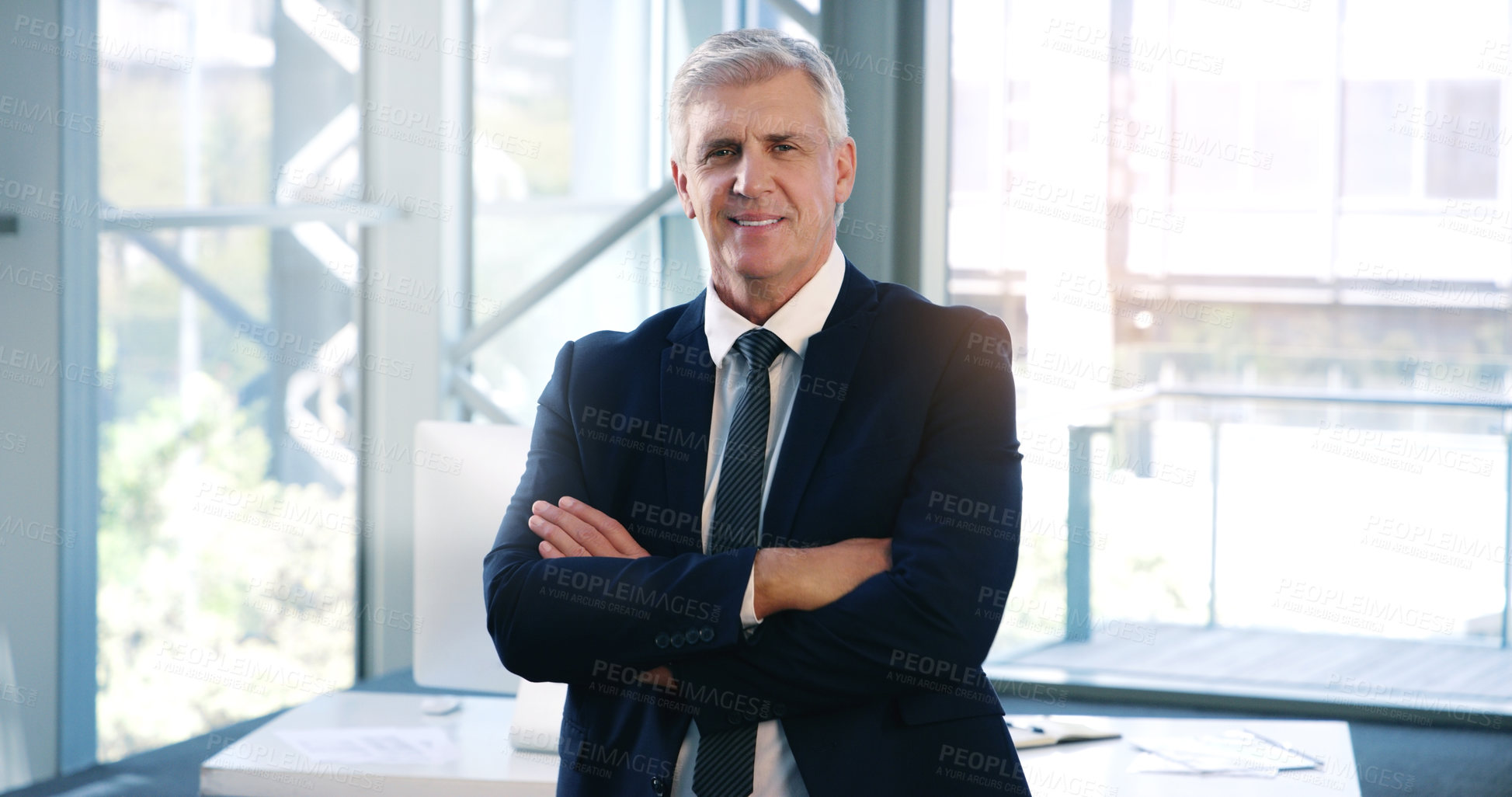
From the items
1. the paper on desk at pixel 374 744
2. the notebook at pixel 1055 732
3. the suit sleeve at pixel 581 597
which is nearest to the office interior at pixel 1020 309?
the paper on desk at pixel 374 744

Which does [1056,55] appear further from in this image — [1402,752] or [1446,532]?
[1402,752]

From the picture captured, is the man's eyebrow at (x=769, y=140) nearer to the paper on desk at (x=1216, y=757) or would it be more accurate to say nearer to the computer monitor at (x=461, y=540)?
the computer monitor at (x=461, y=540)

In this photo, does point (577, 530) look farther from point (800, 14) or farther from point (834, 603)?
point (800, 14)

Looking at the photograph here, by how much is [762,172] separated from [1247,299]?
13.6 ft

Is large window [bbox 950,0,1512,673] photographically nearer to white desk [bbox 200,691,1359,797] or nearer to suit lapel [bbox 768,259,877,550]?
white desk [bbox 200,691,1359,797]

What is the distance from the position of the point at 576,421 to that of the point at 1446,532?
165 inches

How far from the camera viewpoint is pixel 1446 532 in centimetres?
468

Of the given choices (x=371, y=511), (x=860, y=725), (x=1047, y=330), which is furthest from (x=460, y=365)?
(x=860, y=725)

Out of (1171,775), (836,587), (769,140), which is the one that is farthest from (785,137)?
(1171,775)

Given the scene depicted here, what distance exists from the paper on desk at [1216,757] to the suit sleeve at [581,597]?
0.95 metres

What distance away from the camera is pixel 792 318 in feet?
4.90

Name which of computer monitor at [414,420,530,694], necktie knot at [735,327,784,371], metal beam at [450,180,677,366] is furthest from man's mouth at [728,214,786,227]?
metal beam at [450,180,677,366]

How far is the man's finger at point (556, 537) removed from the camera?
→ 1.51m

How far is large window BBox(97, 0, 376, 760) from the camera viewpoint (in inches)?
156
